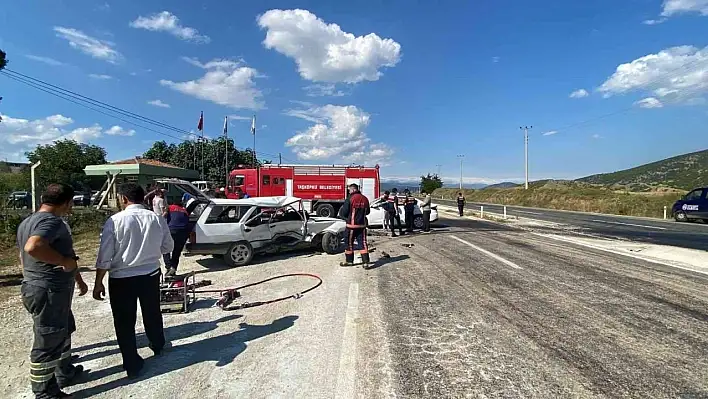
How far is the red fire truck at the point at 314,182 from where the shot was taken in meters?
23.1

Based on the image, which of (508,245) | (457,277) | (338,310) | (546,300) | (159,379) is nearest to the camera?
(159,379)

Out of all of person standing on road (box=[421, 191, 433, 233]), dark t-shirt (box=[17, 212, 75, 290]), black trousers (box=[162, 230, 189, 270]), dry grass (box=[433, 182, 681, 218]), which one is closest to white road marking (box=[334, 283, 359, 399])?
dark t-shirt (box=[17, 212, 75, 290])

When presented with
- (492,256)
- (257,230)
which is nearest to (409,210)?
(492,256)

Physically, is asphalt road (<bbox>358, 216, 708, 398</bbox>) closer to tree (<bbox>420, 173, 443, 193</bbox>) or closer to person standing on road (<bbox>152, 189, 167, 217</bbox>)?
person standing on road (<bbox>152, 189, 167, 217</bbox>)

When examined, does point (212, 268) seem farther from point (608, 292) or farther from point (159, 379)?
point (608, 292)

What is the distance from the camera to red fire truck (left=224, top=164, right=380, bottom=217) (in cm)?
2308

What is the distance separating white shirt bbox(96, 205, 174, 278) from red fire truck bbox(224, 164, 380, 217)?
19053 mm

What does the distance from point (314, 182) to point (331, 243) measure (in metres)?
13.4

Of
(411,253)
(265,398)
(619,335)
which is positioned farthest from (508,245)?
(265,398)

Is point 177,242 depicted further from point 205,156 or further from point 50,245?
point 205,156

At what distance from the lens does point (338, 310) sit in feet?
18.0

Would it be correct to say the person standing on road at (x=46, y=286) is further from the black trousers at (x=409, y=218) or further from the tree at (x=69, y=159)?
the tree at (x=69, y=159)

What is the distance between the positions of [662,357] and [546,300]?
6.60 feet

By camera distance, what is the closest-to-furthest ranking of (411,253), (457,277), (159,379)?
(159,379)
(457,277)
(411,253)
